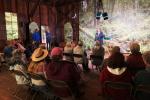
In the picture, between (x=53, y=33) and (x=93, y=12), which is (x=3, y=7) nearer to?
(x=53, y=33)

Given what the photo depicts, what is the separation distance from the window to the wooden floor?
3906mm

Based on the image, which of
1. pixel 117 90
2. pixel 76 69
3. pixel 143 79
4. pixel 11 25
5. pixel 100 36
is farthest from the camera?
pixel 100 36

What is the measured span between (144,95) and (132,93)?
0.17 meters

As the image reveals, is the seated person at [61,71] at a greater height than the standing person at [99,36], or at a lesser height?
lesser

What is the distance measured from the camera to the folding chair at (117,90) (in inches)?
96.0

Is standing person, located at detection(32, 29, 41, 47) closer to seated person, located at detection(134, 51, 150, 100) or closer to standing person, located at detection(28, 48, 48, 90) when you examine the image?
standing person, located at detection(28, 48, 48, 90)

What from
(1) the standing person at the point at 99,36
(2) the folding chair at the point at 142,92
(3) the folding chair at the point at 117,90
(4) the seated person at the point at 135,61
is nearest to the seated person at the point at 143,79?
(2) the folding chair at the point at 142,92

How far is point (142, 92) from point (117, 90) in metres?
0.34

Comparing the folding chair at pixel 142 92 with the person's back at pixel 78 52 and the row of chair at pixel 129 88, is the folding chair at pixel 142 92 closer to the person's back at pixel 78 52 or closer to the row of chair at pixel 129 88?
the row of chair at pixel 129 88

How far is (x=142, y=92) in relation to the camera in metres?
2.40

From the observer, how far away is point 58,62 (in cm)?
286

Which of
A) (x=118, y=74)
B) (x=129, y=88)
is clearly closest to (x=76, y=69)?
(x=118, y=74)

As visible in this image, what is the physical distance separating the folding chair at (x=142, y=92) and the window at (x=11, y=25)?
812 cm

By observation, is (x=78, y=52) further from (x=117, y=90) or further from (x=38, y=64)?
(x=117, y=90)
